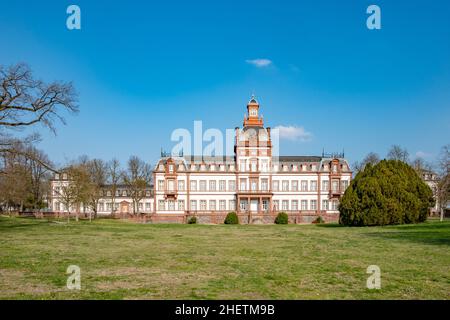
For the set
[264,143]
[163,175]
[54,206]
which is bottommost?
[54,206]

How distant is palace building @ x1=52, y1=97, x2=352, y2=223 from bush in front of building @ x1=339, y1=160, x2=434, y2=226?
951 inches

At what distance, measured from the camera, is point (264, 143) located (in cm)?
6122

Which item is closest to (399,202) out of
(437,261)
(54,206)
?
(437,261)

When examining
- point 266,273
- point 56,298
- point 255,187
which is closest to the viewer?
point 56,298

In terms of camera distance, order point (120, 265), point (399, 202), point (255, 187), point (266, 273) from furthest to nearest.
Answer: point (255, 187) → point (399, 202) → point (120, 265) → point (266, 273)

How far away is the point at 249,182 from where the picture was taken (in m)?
61.3

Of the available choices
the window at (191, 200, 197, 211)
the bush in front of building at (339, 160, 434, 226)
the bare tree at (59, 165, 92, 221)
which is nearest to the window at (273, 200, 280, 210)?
the window at (191, 200, 197, 211)

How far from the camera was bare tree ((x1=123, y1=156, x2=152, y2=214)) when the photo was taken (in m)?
66.1

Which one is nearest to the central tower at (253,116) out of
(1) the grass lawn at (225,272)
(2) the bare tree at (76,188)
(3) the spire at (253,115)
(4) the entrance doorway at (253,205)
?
(3) the spire at (253,115)

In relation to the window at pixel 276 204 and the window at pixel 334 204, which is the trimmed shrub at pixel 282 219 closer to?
the window at pixel 276 204

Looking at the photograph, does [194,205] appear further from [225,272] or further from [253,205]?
[225,272]

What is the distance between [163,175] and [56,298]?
5329 cm

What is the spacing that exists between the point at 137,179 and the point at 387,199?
44.0 meters
